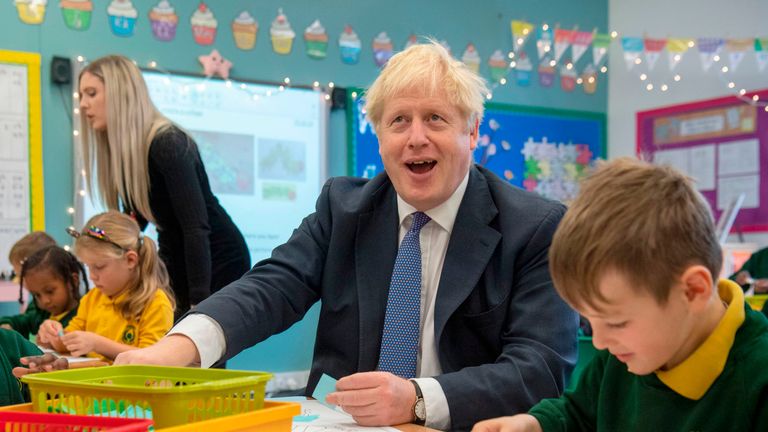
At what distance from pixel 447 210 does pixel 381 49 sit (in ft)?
12.9

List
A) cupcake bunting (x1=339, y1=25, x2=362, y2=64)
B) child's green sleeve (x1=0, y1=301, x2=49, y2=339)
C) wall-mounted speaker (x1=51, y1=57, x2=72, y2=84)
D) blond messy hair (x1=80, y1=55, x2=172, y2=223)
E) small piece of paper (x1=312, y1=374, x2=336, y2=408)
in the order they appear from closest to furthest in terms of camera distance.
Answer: small piece of paper (x1=312, y1=374, x2=336, y2=408) < blond messy hair (x1=80, y1=55, x2=172, y2=223) < child's green sleeve (x1=0, y1=301, x2=49, y2=339) < wall-mounted speaker (x1=51, y1=57, x2=72, y2=84) < cupcake bunting (x1=339, y1=25, x2=362, y2=64)

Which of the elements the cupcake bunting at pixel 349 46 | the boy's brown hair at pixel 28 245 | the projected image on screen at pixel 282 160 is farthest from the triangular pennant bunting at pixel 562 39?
the boy's brown hair at pixel 28 245

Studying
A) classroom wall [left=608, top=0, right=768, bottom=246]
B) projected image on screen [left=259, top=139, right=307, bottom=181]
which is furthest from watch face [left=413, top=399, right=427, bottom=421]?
classroom wall [left=608, top=0, right=768, bottom=246]

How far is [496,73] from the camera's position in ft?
19.3

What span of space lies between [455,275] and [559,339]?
0.69 ft

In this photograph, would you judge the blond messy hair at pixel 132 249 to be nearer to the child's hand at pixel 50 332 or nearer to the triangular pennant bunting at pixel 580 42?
the child's hand at pixel 50 332

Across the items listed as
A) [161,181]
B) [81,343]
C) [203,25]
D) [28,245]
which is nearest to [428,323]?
[81,343]

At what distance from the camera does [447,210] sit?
1613mm

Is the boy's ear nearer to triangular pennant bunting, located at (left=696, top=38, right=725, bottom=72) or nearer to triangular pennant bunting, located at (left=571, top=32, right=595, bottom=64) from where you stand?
triangular pennant bunting, located at (left=696, top=38, right=725, bottom=72)

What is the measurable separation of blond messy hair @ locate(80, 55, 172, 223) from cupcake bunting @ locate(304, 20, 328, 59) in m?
2.26

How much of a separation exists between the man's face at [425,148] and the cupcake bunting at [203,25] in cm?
344

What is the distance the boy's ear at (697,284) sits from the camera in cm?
94

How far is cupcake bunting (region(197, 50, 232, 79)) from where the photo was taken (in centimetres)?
479

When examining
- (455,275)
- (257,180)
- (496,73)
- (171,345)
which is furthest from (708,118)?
(171,345)
